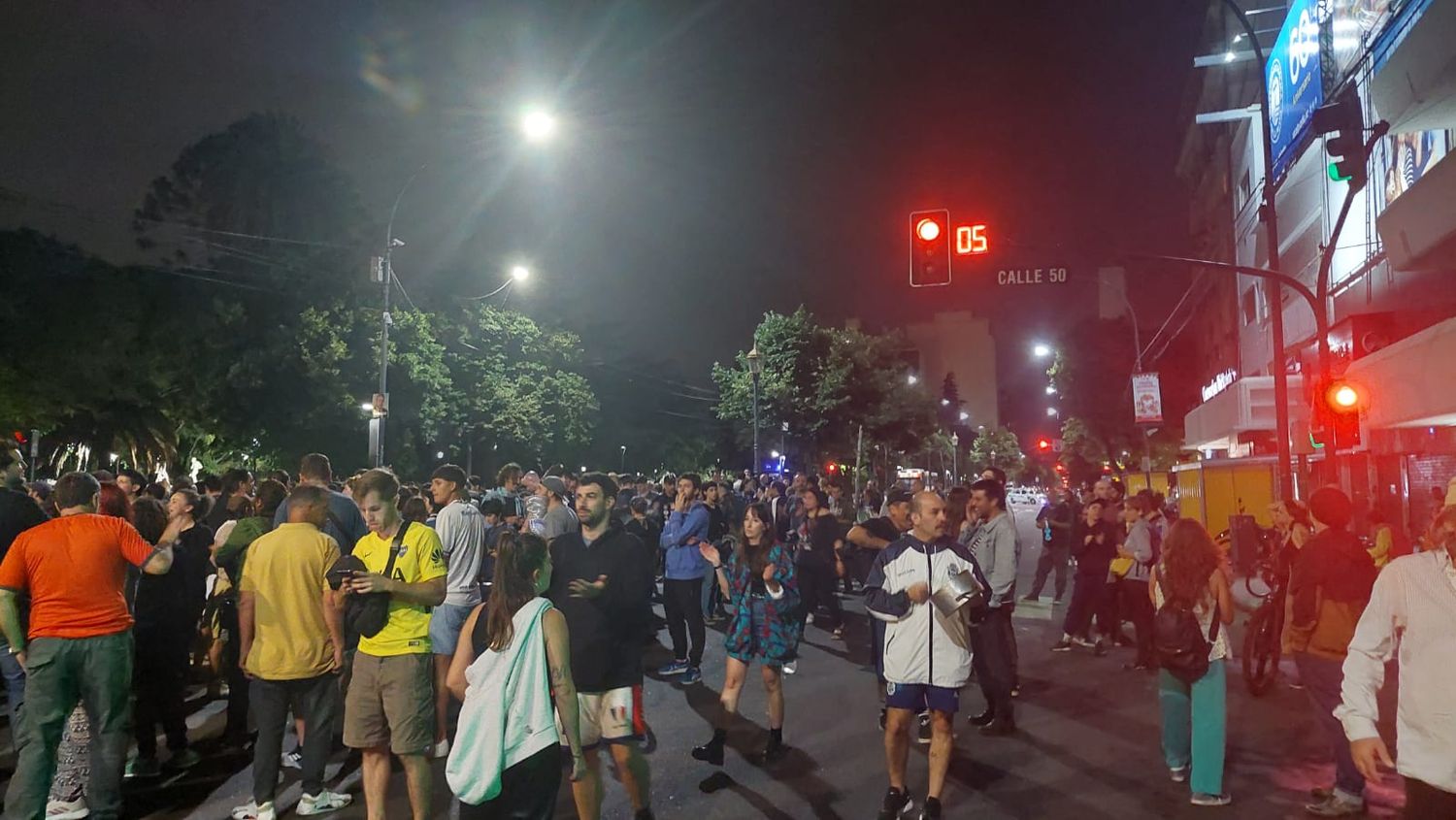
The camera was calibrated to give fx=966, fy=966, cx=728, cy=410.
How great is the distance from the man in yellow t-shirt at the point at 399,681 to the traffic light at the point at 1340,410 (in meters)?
10.9

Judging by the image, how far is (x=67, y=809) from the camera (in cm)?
567

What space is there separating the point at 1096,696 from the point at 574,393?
41124mm

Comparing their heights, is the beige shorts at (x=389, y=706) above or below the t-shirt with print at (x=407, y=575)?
below

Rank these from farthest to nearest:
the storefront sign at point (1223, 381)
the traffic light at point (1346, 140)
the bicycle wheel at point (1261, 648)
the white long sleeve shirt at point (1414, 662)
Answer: the storefront sign at point (1223, 381), the traffic light at point (1346, 140), the bicycle wheel at point (1261, 648), the white long sleeve shirt at point (1414, 662)

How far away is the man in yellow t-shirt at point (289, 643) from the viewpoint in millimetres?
5406

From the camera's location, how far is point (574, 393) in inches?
1897

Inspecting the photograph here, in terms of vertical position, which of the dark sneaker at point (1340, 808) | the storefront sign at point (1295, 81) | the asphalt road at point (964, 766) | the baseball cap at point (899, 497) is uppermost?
the storefront sign at point (1295, 81)

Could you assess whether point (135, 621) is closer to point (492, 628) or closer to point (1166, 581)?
point (492, 628)

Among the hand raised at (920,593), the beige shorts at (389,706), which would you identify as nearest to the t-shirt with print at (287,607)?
the beige shorts at (389,706)

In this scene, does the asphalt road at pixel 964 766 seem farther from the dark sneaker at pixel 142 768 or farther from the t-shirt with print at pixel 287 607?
the t-shirt with print at pixel 287 607

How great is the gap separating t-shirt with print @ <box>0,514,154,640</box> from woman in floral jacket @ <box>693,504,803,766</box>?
11.8 ft

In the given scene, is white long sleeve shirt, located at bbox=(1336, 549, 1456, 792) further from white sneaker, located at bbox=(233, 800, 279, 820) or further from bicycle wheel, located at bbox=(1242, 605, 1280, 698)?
bicycle wheel, located at bbox=(1242, 605, 1280, 698)

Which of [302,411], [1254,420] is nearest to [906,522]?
[1254,420]

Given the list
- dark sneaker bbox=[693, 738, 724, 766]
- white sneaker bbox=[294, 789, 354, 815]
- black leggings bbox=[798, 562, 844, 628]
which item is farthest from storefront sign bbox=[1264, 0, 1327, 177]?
white sneaker bbox=[294, 789, 354, 815]
